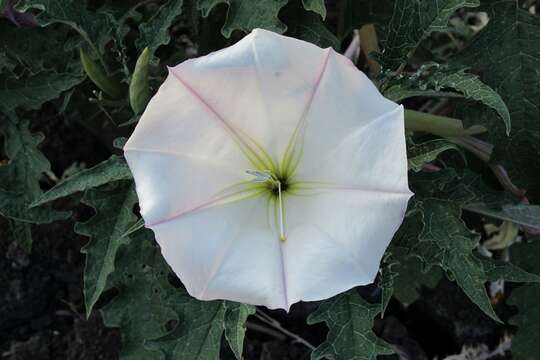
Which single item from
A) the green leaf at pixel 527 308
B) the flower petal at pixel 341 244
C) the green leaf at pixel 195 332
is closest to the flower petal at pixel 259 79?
the flower petal at pixel 341 244

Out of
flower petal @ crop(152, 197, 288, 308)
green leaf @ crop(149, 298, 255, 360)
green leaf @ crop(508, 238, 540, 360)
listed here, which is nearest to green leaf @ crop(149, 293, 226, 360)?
green leaf @ crop(149, 298, 255, 360)

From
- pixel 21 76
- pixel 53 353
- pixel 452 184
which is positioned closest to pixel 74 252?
pixel 53 353

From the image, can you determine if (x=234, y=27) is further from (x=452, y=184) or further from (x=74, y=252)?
(x=74, y=252)

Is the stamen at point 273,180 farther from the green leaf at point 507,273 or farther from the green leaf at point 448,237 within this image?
the green leaf at point 507,273

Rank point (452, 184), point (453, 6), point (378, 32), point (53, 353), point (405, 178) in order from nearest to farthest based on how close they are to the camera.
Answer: point (405, 178) < point (453, 6) < point (452, 184) < point (378, 32) < point (53, 353)

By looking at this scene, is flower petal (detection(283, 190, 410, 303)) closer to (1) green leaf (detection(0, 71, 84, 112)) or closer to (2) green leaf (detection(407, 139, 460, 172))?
(2) green leaf (detection(407, 139, 460, 172))

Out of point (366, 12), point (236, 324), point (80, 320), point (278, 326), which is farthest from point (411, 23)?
point (80, 320)
